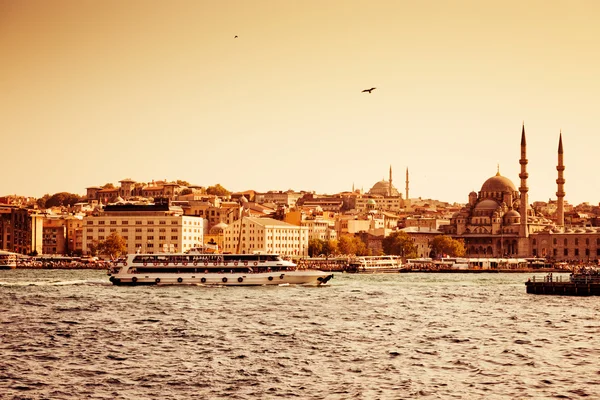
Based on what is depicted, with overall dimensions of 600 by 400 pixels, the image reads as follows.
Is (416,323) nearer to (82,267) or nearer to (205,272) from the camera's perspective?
(205,272)

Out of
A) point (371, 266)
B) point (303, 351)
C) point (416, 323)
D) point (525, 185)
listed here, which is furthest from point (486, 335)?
point (525, 185)

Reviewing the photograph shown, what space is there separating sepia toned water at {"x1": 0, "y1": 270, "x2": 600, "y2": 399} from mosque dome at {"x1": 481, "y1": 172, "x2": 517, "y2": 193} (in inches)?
3526

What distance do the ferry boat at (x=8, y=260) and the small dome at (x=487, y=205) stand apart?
5327 centimetres

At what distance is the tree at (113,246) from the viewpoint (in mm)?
112625

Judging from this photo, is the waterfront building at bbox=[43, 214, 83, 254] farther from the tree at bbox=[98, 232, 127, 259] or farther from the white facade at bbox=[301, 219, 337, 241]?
the white facade at bbox=[301, 219, 337, 241]

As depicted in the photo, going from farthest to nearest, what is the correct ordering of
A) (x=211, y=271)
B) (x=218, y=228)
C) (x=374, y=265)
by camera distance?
1. (x=218, y=228)
2. (x=374, y=265)
3. (x=211, y=271)

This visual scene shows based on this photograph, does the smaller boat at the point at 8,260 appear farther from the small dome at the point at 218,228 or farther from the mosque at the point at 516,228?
the mosque at the point at 516,228

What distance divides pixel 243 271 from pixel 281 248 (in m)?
55.7

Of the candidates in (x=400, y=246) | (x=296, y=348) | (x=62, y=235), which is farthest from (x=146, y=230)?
(x=296, y=348)

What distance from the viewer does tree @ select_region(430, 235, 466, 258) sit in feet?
421

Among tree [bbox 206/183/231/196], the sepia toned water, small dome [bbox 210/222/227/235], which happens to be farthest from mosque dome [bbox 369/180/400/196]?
the sepia toned water

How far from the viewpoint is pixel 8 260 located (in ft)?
367

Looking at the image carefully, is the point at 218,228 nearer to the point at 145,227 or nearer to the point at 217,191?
the point at 145,227

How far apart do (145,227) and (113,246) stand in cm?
620
